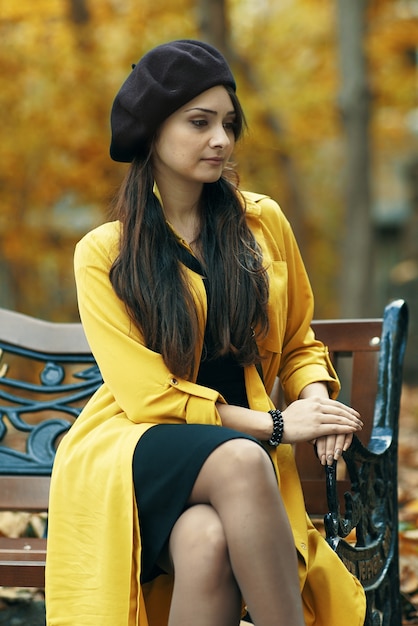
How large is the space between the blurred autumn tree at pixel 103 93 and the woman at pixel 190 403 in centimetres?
484

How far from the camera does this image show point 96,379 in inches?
153

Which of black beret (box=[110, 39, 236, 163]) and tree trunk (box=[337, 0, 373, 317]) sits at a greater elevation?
tree trunk (box=[337, 0, 373, 317])

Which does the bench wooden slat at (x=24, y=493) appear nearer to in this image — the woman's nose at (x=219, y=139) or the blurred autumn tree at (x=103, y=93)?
the woman's nose at (x=219, y=139)

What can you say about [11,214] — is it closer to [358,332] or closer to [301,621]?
[358,332]

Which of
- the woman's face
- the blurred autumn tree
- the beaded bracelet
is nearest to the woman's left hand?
the beaded bracelet

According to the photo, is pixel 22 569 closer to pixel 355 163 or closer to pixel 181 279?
pixel 181 279

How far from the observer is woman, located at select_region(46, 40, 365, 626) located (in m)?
2.52

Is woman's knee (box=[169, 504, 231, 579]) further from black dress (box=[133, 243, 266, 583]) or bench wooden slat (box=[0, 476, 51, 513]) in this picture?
bench wooden slat (box=[0, 476, 51, 513])

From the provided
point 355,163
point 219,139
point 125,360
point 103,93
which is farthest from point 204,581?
point 103,93

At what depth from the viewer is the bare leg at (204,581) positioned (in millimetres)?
2469

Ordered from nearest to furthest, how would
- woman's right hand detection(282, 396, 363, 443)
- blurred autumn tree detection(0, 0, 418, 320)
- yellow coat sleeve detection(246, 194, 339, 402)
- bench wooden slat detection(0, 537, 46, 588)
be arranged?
woman's right hand detection(282, 396, 363, 443)
bench wooden slat detection(0, 537, 46, 588)
yellow coat sleeve detection(246, 194, 339, 402)
blurred autumn tree detection(0, 0, 418, 320)

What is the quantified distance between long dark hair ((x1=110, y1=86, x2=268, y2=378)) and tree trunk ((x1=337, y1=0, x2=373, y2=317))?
598 cm

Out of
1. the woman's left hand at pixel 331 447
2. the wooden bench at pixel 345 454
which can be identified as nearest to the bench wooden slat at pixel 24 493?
the wooden bench at pixel 345 454

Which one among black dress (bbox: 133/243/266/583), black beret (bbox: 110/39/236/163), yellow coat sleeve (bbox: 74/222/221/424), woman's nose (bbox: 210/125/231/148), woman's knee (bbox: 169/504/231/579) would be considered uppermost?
black beret (bbox: 110/39/236/163)
